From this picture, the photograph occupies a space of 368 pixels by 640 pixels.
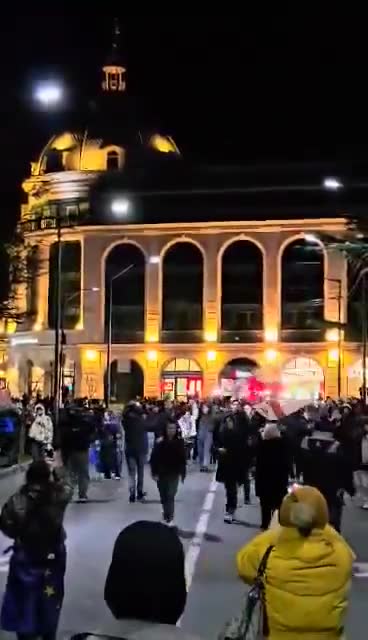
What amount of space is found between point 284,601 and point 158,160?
87.7m

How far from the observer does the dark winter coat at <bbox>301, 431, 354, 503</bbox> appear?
14148 mm

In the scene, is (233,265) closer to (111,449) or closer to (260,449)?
(111,449)

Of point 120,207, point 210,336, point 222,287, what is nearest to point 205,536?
point 210,336

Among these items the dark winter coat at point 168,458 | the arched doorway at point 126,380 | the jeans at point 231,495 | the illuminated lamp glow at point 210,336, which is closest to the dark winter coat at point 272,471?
the dark winter coat at point 168,458

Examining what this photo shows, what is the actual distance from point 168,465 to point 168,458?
10 centimetres

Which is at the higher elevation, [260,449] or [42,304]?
[42,304]

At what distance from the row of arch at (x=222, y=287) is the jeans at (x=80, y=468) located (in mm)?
61911

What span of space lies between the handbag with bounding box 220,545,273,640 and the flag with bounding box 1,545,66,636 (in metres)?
2.44

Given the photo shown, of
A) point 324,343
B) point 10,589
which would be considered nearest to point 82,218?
point 324,343

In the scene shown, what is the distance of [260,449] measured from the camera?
16.2m

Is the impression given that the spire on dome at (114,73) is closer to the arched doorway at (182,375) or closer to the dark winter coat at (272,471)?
the arched doorway at (182,375)

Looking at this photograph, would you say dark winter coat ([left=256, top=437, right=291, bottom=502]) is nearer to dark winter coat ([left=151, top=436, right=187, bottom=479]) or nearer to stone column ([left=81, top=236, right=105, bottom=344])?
dark winter coat ([left=151, top=436, right=187, bottom=479])

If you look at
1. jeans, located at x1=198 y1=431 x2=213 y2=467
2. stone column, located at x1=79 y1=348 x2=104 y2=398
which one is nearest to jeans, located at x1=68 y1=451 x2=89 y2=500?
jeans, located at x1=198 y1=431 x2=213 y2=467

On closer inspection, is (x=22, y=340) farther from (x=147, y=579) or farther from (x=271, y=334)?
(x=147, y=579)
